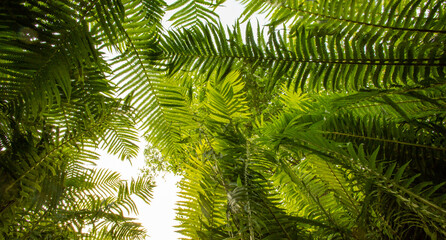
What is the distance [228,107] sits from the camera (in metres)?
1.00

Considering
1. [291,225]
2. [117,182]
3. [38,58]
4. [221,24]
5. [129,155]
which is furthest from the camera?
[117,182]

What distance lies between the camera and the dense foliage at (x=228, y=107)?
1.62ft

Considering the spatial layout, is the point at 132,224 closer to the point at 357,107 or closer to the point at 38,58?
the point at 38,58

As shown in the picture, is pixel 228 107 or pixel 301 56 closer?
pixel 301 56

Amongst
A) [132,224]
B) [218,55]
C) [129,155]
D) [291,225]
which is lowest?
[291,225]

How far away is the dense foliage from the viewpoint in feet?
1.62

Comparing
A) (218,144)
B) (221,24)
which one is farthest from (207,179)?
(221,24)

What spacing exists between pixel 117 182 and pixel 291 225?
1.57m

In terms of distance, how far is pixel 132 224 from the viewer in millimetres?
1124

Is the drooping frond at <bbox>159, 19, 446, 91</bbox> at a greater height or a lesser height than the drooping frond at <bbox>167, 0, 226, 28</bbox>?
lesser

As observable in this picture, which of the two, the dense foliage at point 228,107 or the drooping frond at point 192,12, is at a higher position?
the drooping frond at point 192,12

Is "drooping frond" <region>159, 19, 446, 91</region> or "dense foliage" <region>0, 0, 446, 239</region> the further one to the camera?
"drooping frond" <region>159, 19, 446, 91</region>

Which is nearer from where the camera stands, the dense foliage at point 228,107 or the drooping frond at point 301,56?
the dense foliage at point 228,107

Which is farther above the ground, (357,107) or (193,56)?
(193,56)
